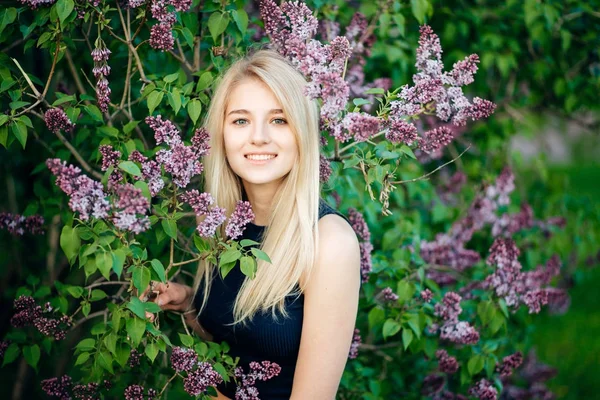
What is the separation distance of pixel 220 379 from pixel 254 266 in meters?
0.49

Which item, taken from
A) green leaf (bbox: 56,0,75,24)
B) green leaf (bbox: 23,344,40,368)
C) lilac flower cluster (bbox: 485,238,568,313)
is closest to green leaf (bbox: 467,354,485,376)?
lilac flower cluster (bbox: 485,238,568,313)

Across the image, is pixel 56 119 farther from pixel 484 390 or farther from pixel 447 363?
pixel 484 390

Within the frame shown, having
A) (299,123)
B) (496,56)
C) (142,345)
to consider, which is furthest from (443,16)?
(142,345)

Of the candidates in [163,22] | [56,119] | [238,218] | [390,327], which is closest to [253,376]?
[238,218]

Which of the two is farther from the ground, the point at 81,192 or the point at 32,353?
the point at 81,192

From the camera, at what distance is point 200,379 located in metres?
2.29

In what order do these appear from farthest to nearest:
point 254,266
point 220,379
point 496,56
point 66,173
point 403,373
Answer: point 496,56 → point 403,373 → point 220,379 → point 254,266 → point 66,173

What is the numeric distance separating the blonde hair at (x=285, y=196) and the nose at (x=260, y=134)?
100 millimetres

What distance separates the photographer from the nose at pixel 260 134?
8.15ft

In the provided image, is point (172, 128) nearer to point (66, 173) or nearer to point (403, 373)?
point (66, 173)

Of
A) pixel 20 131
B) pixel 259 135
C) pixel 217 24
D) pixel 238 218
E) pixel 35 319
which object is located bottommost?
pixel 35 319

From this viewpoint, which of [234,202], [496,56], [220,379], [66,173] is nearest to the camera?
[66,173]

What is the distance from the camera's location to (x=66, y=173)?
74.7 inches

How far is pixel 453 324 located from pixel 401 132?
3.84 ft
